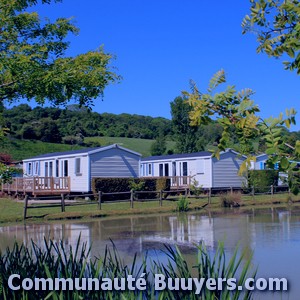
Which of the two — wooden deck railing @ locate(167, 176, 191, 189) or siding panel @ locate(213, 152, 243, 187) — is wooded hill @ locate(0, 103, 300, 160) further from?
wooden deck railing @ locate(167, 176, 191, 189)

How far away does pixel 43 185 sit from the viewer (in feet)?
104

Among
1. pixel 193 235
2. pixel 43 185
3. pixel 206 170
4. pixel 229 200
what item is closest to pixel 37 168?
pixel 43 185

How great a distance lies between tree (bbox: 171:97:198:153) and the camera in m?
49.0

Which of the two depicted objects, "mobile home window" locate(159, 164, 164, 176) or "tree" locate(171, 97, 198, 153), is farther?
"tree" locate(171, 97, 198, 153)

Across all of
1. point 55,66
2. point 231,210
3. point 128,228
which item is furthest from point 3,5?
point 231,210

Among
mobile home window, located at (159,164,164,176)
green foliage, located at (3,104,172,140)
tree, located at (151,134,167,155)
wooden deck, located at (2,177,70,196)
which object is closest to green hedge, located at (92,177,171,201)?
wooden deck, located at (2,177,70,196)

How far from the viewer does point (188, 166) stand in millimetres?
37531

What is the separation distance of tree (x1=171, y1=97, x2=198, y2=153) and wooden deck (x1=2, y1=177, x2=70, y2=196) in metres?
19.4

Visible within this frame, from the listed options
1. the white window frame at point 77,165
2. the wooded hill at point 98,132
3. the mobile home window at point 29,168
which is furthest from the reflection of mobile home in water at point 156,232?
the wooded hill at point 98,132

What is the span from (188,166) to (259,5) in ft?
112

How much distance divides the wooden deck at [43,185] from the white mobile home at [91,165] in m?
0.10

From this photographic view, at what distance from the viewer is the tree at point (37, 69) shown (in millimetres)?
5512

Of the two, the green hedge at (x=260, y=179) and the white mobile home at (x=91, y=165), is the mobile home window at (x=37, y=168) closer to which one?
the white mobile home at (x=91, y=165)

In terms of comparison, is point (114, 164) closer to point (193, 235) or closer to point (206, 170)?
point (206, 170)
